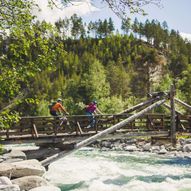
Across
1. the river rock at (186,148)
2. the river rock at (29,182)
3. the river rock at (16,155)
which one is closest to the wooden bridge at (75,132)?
the river rock at (16,155)

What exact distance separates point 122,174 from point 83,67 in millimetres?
103973

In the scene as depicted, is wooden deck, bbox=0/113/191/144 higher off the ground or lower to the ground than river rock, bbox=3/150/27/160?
higher

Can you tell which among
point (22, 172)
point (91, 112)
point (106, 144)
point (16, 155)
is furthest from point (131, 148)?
point (22, 172)

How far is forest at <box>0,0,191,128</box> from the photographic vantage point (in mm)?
6234

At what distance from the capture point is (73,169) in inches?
894

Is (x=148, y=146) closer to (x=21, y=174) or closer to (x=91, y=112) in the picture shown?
(x=91, y=112)

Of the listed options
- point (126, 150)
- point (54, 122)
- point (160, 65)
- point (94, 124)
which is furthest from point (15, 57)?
point (160, 65)

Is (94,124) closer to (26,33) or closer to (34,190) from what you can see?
(34,190)

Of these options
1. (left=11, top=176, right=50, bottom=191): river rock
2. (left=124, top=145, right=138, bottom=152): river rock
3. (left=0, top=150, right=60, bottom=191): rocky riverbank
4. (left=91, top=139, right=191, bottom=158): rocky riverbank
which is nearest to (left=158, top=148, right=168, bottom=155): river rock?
(left=91, top=139, right=191, bottom=158): rocky riverbank

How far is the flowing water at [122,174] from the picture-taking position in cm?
1763

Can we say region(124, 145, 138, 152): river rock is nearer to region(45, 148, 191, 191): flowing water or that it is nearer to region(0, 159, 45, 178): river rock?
region(45, 148, 191, 191): flowing water

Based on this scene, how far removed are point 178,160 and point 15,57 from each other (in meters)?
23.6

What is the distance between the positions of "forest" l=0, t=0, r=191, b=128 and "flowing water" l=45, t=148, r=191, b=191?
4340mm

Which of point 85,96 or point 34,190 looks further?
point 85,96
